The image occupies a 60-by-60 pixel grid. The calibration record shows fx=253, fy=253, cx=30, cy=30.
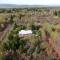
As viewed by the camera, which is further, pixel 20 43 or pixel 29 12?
pixel 29 12

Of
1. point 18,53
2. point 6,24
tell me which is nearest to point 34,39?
point 18,53

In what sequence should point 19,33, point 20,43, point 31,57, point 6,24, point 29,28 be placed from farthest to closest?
point 6,24, point 29,28, point 19,33, point 20,43, point 31,57

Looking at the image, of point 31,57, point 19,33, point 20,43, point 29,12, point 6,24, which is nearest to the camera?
point 31,57

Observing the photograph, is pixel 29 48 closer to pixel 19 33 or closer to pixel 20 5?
pixel 19 33

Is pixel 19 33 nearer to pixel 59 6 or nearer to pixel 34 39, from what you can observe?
pixel 34 39

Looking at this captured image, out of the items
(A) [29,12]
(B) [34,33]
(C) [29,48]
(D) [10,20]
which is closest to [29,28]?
(B) [34,33]

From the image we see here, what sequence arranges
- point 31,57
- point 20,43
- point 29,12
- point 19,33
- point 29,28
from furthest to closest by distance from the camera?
point 29,12
point 29,28
point 19,33
point 20,43
point 31,57

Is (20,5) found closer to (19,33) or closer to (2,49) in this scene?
(19,33)

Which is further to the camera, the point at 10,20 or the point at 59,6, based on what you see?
the point at 59,6

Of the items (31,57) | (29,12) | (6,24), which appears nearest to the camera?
(31,57)
